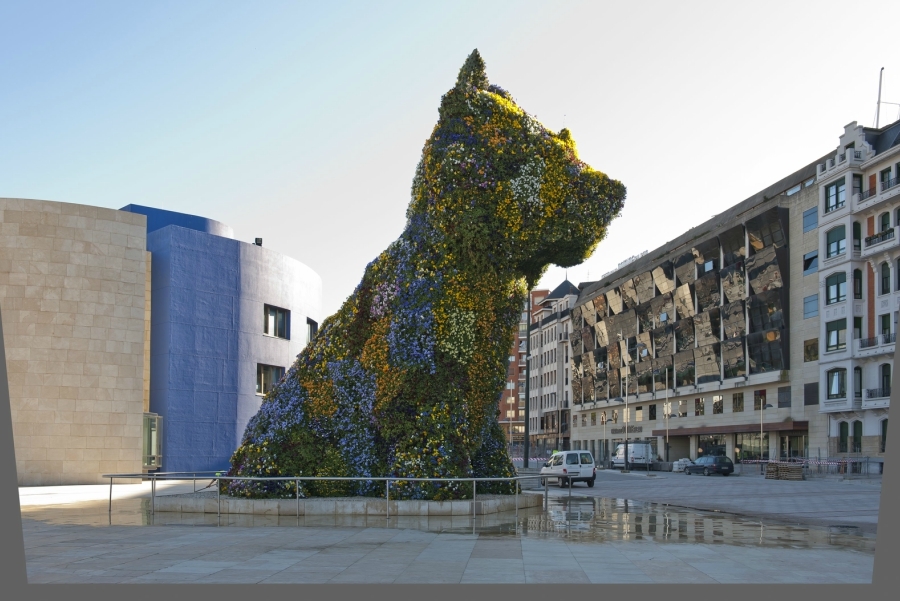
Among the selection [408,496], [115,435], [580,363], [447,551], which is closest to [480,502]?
[408,496]

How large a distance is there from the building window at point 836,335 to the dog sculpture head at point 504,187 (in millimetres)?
42971

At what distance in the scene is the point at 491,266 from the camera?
1623cm

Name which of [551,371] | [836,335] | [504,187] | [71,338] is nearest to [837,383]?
[836,335]

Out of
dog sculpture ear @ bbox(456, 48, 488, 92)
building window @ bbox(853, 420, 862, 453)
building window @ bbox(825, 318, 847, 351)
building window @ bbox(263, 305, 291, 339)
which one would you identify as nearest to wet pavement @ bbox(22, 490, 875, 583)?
dog sculpture ear @ bbox(456, 48, 488, 92)

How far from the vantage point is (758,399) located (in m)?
62.9

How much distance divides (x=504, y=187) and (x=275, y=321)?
97.6ft

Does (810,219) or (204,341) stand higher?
(810,219)

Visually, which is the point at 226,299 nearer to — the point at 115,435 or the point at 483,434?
the point at 115,435

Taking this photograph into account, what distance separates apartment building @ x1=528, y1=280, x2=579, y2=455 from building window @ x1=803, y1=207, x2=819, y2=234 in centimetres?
4588

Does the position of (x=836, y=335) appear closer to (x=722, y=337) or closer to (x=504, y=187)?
(x=722, y=337)

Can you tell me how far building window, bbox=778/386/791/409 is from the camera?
59281 millimetres

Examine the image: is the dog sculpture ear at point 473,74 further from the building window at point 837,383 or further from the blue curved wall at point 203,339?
the building window at point 837,383

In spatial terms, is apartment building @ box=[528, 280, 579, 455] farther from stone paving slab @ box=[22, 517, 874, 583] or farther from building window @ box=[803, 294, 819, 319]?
stone paving slab @ box=[22, 517, 874, 583]

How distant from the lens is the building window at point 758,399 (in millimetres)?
62125
